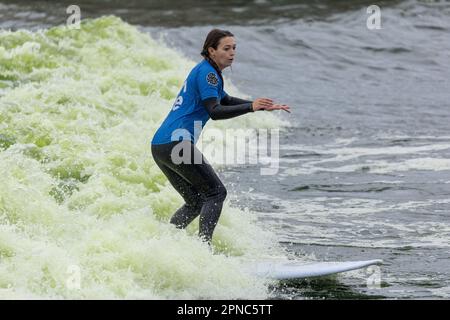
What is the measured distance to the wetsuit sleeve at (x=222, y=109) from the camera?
7.55 meters

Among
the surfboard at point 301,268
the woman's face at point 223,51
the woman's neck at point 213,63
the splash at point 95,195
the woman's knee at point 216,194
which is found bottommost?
the surfboard at point 301,268

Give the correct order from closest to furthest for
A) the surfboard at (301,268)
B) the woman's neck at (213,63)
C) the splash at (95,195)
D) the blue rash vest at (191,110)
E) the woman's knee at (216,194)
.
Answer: the splash at (95,195)
the blue rash vest at (191,110)
the woman's neck at (213,63)
the woman's knee at (216,194)
the surfboard at (301,268)

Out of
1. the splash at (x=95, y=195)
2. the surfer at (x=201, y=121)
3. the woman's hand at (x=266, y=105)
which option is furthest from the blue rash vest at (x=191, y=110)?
the splash at (x=95, y=195)

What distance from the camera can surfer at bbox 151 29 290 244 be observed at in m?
7.61

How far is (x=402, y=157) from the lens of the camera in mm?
13891

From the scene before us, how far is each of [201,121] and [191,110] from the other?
0.12m

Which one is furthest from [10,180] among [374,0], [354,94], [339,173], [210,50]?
[374,0]

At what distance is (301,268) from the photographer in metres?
8.19

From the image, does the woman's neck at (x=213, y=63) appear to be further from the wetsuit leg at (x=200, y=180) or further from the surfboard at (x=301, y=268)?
the surfboard at (x=301, y=268)

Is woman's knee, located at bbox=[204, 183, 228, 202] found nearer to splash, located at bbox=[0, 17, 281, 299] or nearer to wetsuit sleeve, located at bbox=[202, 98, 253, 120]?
splash, located at bbox=[0, 17, 281, 299]

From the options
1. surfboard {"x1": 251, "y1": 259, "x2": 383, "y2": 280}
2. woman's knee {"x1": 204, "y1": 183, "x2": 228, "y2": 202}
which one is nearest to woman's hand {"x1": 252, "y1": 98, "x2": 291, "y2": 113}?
woman's knee {"x1": 204, "y1": 183, "x2": 228, "y2": 202}

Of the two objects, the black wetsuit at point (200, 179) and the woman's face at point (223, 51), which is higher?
the woman's face at point (223, 51)

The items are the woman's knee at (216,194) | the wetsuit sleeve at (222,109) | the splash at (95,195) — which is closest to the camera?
the splash at (95,195)
